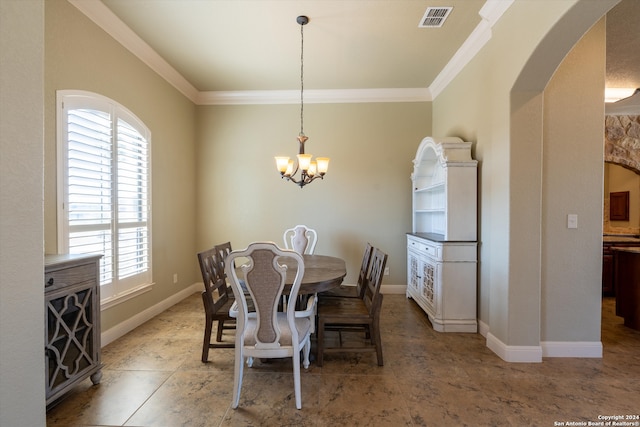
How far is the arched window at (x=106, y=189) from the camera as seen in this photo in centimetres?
235

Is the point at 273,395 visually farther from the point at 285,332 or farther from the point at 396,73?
the point at 396,73

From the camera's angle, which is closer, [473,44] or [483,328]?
[483,328]

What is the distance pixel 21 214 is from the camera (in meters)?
0.93

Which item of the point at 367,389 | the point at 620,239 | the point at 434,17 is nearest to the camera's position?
the point at 367,389

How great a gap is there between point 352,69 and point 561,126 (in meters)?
2.34

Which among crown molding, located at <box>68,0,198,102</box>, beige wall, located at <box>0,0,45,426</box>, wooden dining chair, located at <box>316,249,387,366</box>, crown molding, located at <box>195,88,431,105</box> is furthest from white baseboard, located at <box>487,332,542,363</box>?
crown molding, located at <box>68,0,198,102</box>

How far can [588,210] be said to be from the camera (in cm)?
248

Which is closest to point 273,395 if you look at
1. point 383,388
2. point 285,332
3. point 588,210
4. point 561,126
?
point 285,332

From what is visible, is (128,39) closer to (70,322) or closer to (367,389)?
(70,322)

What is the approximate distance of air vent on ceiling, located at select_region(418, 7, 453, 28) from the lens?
8.48 feet

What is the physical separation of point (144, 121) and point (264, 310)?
9.11 ft

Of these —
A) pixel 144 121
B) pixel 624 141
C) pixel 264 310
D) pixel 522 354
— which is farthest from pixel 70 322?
pixel 624 141

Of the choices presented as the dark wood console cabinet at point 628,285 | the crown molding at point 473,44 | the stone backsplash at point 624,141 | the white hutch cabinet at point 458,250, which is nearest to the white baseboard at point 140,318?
the white hutch cabinet at point 458,250

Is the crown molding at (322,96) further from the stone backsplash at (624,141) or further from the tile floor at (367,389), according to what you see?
the tile floor at (367,389)
